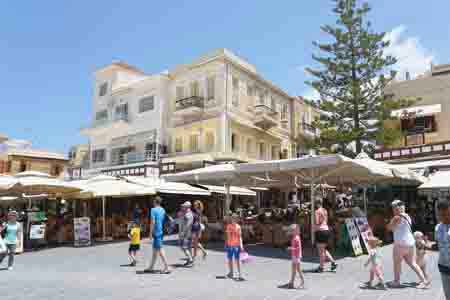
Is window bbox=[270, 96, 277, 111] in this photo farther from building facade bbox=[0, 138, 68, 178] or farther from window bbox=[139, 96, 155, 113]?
building facade bbox=[0, 138, 68, 178]

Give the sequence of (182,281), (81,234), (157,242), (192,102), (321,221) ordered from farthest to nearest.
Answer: (192,102) → (81,234) → (321,221) → (157,242) → (182,281)

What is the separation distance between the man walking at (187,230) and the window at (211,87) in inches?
687

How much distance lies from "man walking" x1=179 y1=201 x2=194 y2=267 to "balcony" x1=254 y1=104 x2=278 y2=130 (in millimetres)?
19849

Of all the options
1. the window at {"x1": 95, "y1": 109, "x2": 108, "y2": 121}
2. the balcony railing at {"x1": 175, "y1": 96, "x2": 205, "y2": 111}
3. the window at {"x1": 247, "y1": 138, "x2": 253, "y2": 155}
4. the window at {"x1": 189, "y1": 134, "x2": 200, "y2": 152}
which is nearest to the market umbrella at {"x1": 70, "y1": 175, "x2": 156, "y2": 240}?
the window at {"x1": 189, "y1": 134, "x2": 200, "y2": 152}

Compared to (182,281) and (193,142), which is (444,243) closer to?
(182,281)

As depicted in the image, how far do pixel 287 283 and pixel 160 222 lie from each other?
2.86 metres

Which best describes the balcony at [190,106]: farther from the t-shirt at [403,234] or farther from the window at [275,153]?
the t-shirt at [403,234]

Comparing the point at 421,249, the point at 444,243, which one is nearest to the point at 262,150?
the point at 421,249

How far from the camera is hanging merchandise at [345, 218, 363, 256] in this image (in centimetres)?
1015

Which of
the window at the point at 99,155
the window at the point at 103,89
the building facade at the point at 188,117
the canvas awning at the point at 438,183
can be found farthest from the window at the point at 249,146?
the canvas awning at the point at 438,183

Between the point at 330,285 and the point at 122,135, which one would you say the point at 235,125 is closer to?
the point at 122,135

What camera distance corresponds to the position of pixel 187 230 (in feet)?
29.2

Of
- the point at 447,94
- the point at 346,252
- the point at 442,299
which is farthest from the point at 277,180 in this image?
the point at 447,94

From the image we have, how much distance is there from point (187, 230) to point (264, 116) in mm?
20305
